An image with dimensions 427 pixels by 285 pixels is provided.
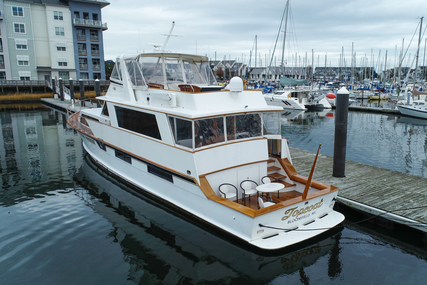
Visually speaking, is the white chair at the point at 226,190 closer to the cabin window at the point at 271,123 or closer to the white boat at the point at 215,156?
the white boat at the point at 215,156

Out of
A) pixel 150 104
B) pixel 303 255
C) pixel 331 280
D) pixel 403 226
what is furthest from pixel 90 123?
pixel 403 226

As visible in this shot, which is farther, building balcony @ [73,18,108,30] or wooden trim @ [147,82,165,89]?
building balcony @ [73,18,108,30]

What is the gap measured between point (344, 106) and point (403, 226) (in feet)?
12.3

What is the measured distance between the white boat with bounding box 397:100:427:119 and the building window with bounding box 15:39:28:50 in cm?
4676

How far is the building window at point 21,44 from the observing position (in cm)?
4110

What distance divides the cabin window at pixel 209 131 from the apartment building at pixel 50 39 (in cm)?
4322

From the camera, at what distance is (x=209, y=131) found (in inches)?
291

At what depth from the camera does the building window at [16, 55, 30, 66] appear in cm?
4142

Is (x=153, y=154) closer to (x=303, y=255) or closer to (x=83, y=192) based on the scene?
(x=83, y=192)

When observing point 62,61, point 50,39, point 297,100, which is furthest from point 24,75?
point 297,100

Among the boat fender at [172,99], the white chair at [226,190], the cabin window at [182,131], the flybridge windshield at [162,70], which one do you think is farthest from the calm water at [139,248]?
the flybridge windshield at [162,70]

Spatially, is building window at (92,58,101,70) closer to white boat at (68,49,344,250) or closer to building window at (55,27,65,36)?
building window at (55,27,65,36)

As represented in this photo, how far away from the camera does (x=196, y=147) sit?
23.4 feet

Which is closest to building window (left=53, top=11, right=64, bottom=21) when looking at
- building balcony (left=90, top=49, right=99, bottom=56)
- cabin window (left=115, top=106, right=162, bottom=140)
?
building balcony (left=90, top=49, right=99, bottom=56)
